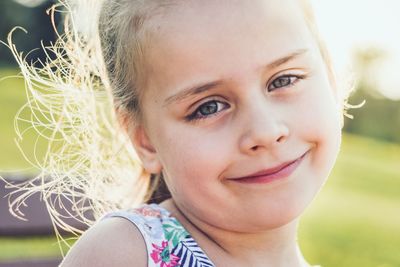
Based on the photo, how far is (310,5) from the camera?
7.37 ft

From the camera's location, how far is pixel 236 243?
220 cm

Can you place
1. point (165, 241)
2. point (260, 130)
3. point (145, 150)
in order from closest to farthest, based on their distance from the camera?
1. point (260, 130)
2. point (165, 241)
3. point (145, 150)

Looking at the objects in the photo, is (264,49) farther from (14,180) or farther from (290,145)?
(14,180)

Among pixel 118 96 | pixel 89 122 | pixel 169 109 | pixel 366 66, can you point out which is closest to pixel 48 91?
pixel 89 122

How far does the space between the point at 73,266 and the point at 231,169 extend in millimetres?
474

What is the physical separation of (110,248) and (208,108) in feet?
1.43

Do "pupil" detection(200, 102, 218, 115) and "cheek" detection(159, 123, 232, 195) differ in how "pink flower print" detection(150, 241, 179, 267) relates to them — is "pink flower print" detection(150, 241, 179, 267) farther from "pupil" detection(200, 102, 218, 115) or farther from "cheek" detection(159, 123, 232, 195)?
"pupil" detection(200, 102, 218, 115)

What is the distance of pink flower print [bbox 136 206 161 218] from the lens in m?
2.20

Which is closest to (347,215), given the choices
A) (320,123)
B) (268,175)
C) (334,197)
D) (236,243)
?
(334,197)

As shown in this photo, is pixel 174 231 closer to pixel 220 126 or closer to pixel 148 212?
pixel 148 212

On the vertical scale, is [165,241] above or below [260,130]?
below

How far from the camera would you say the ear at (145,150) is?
221 cm

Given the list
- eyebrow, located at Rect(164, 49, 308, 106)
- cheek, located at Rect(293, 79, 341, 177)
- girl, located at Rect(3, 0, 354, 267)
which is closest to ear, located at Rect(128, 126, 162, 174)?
girl, located at Rect(3, 0, 354, 267)

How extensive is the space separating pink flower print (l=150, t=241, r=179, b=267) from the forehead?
1.37 ft
